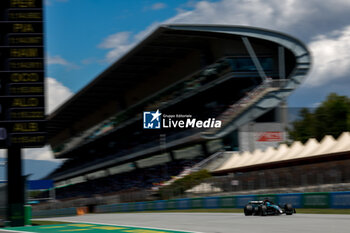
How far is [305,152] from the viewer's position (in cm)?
3306

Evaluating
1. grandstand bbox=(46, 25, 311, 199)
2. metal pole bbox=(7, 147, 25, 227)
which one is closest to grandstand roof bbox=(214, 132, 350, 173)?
grandstand bbox=(46, 25, 311, 199)

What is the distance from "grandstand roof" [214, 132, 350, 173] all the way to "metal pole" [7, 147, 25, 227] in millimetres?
16917

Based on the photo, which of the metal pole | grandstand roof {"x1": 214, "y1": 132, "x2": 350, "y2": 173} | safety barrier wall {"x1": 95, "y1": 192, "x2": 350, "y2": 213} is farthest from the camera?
grandstand roof {"x1": 214, "y1": 132, "x2": 350, "y2": 173}

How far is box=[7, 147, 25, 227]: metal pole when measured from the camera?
806 inches

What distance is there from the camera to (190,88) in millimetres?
51406

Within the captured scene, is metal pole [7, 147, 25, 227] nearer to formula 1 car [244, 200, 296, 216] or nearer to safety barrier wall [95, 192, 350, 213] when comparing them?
formula 1 car [244, 200, 296, 216]

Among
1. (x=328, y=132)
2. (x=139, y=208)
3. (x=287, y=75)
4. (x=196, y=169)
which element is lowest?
(x=139, y=208)

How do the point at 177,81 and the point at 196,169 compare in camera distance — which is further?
the point at 177,81

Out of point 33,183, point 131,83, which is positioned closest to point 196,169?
point 131,83

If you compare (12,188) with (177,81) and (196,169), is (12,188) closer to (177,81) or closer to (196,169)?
(196,169)

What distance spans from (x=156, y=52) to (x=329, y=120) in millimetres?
18456

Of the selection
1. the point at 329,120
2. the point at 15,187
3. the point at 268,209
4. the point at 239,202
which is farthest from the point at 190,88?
the point at 268,209

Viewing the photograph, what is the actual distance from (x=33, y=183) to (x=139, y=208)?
99.5ft

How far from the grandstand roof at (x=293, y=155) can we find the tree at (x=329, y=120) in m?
11.3
